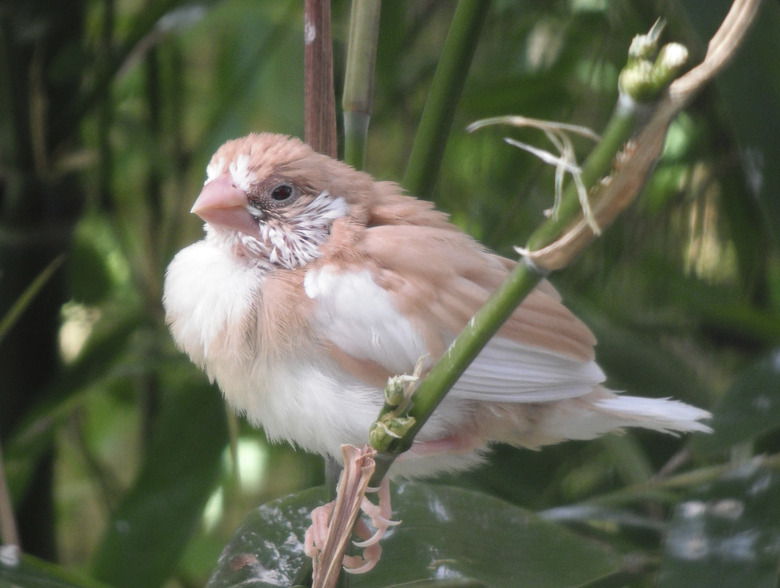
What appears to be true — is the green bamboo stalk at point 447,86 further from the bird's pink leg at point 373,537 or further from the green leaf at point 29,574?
the green leaf at point 29,574

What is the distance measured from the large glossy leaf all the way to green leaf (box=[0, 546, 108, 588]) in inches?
5.4

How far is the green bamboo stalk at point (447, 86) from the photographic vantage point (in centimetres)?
75

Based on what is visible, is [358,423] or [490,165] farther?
[490,165]

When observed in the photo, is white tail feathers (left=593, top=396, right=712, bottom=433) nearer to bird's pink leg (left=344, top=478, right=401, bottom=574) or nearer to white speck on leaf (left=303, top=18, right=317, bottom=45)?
bird's pink leg (left=344, top=478, right=401, bottom=574)

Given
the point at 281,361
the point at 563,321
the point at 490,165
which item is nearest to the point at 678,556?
the point at 563,321

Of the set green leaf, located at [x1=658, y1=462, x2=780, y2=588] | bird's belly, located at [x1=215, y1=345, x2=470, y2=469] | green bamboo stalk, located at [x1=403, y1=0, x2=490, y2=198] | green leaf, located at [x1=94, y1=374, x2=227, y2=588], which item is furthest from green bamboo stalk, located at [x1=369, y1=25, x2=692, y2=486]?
green leaf, located at [x1=94, y1=374, x2=227, y2=588]

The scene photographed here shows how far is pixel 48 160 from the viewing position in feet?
4.57

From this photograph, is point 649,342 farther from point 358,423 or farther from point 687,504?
point 358,423

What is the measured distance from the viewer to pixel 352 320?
0.76 metres

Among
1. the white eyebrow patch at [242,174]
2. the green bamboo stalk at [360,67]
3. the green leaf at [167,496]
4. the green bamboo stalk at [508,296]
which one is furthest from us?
the green leaf at [167,496]

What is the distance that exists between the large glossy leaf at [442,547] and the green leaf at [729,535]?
2.8 inches

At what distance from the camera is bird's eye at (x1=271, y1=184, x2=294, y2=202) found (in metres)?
0.86

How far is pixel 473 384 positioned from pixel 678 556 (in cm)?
32

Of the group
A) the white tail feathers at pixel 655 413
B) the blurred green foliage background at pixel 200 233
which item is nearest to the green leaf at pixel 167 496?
the blurred green foliage background at pixel 200 233
